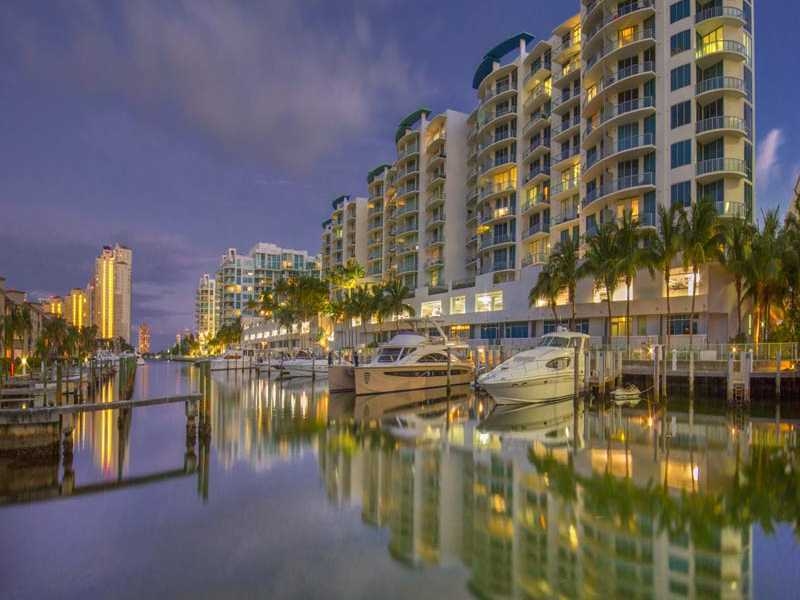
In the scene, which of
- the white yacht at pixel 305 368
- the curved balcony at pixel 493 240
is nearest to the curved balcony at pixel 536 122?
the curved balcony at pixel 493 240

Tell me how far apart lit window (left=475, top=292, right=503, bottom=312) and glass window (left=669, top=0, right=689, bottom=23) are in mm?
29772

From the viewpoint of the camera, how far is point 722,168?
4362 centimetres

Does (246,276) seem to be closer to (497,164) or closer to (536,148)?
(497,164)

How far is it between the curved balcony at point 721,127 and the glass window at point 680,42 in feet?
22.0

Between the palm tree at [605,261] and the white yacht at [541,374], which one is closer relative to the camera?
the white yacht at [541,374]

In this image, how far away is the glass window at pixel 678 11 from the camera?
4659 centimetres

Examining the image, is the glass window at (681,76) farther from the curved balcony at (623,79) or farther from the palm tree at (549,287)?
the palm tree at (549,287)

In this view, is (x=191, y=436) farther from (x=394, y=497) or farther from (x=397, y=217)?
(x=397, y=217)

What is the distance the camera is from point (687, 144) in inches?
1789

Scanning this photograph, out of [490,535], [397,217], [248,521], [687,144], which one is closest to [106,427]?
[248,521]

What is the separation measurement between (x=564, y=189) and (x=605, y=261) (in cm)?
1658

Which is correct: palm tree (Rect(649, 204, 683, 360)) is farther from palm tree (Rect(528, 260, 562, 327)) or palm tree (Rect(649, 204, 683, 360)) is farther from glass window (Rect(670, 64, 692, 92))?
glass window (Rect(670, 64, 692, 92))

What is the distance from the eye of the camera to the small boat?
34094 mm

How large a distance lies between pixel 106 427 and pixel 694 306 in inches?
1587
